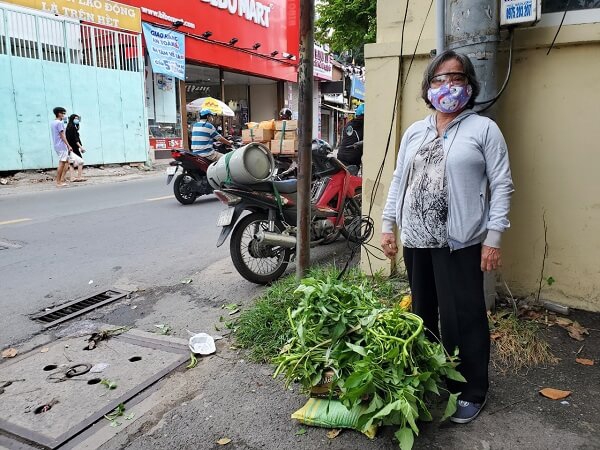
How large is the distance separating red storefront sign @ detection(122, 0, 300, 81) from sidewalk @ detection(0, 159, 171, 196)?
15.6 ft

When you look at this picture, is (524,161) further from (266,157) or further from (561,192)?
(266,157)

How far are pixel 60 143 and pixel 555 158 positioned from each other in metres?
11.7

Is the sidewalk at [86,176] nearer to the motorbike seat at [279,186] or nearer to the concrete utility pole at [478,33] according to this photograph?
the motorbike seat at [279,186]

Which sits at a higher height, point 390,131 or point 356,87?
point 356,87

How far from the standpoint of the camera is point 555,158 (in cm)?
345

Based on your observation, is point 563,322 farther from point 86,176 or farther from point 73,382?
point 86,176

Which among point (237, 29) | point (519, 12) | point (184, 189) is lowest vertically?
point (184, 189)

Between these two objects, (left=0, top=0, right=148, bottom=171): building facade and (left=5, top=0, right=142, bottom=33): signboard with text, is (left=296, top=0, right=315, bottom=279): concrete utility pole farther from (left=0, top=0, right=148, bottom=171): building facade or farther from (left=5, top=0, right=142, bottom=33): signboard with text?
(left=5, top=0, right=142, bottom=33): signboard with text

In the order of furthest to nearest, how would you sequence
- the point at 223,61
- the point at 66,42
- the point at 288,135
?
the point at 223,61, the point at 66,42, the point at 288,135

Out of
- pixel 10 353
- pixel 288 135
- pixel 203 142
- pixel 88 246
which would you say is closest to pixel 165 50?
pixel 203 142

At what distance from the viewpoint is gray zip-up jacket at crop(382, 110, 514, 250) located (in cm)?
228

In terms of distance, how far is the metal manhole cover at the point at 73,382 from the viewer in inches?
104

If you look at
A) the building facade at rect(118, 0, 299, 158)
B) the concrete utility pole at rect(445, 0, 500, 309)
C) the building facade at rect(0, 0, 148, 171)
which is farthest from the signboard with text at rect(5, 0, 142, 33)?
the concrete utility pole at rect(445, 0, 500, 309)

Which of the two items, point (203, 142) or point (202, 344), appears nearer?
point (202, 344)
